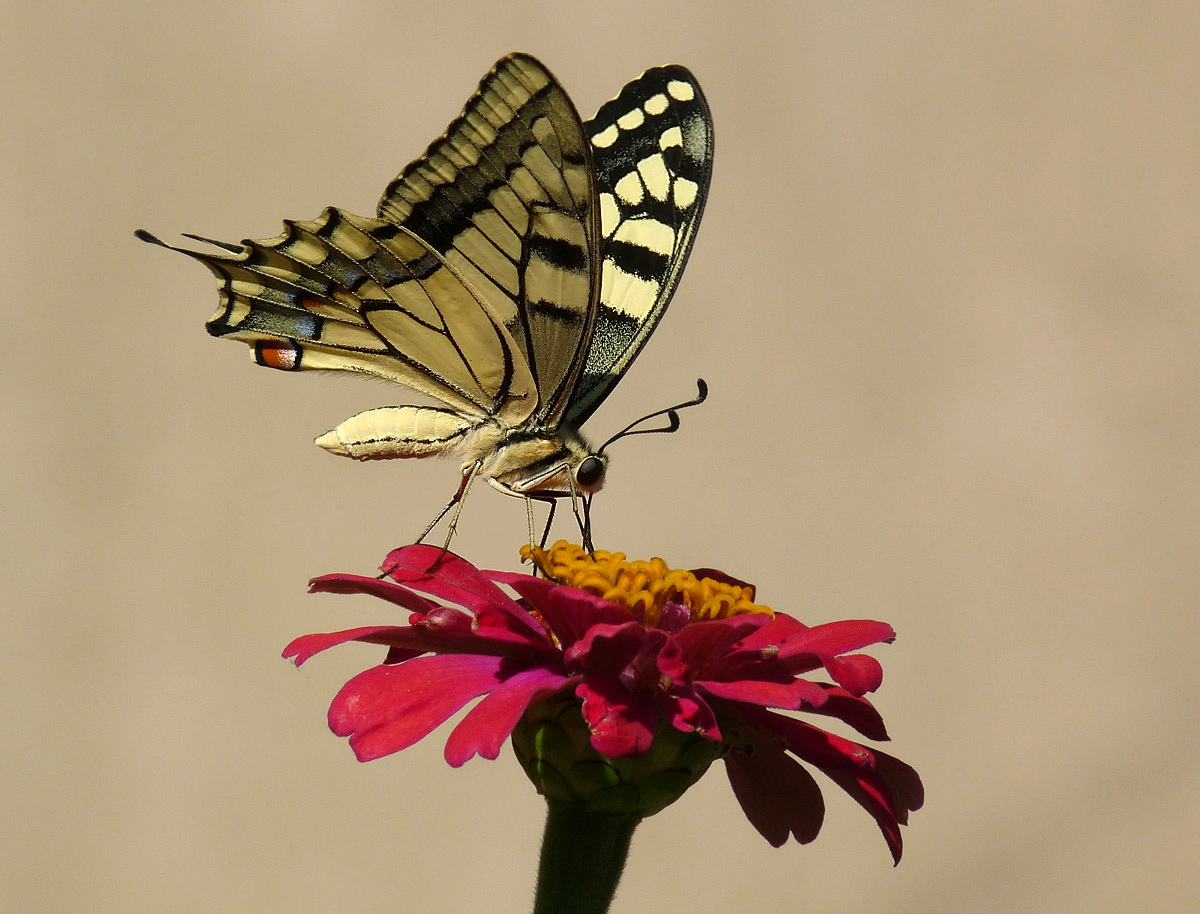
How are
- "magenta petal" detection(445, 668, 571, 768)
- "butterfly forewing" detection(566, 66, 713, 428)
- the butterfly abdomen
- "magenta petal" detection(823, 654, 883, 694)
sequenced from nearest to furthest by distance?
"magenta petal" detection(445, 668, 571, 768)
"magenta petal" detection(823, 654, 883, 694)
the butterfly abdomen
"butterfly forewing" detection(566, 66, 713, 428)

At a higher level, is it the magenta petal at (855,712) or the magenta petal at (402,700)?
the magenta petal at (855,712)

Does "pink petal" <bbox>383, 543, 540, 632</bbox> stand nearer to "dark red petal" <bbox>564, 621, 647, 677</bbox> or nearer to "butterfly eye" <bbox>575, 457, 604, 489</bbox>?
"dark red petal" <bbox>564, 621, 647, 677</bbox>

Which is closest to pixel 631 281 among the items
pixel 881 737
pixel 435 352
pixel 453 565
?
pixel 435 352

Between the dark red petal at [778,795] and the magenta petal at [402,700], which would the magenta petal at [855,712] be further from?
the magenta petal at [402,700]

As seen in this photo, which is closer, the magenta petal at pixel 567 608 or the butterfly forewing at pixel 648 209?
the magenta petal at pixel 567 608

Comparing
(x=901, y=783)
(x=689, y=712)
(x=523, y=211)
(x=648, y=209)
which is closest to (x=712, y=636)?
(x=689, y=712)

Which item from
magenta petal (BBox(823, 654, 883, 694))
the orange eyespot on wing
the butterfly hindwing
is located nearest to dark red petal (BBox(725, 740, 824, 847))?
magenta petal (BBox(823, 654, 883, 694))

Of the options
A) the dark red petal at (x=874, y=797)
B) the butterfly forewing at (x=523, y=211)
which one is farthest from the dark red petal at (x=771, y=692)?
the butterfly forewing at (x=523, y=211)

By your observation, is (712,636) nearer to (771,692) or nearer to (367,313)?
(771,692)
